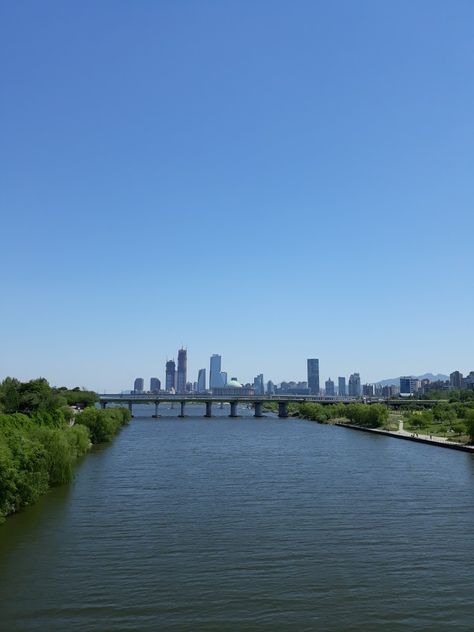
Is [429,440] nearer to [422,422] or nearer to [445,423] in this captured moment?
[422,422]

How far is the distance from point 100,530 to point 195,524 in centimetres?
606

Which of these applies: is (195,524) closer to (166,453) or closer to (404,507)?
(404,507)

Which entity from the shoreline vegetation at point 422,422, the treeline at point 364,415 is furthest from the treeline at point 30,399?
the treeline at point 364,415

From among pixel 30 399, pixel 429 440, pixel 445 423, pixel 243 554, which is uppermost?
pixel 30 399

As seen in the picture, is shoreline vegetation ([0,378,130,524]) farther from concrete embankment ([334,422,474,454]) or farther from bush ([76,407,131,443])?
concrete embankment ([334,422,474,454])

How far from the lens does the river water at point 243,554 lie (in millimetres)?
23109

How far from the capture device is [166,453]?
80.6m

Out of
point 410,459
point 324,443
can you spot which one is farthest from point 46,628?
point 324,443

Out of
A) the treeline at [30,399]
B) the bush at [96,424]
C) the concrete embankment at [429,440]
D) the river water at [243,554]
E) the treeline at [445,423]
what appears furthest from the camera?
the treeline at [30,399]

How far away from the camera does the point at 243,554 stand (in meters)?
30.7

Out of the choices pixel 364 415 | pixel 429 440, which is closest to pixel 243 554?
pixel 429 440

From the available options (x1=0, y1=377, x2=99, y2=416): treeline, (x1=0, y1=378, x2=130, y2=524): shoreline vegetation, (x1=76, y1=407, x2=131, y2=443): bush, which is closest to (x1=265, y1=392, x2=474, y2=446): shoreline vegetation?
(x1=76, y1=407, x2=131, y2=443): bush

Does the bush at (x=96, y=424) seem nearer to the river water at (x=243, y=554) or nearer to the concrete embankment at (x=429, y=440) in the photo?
the river water at (x=243, y=554)

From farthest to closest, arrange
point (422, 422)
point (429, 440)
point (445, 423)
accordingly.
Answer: point (445, 423) → point (422, 422) → point (429, 440)
